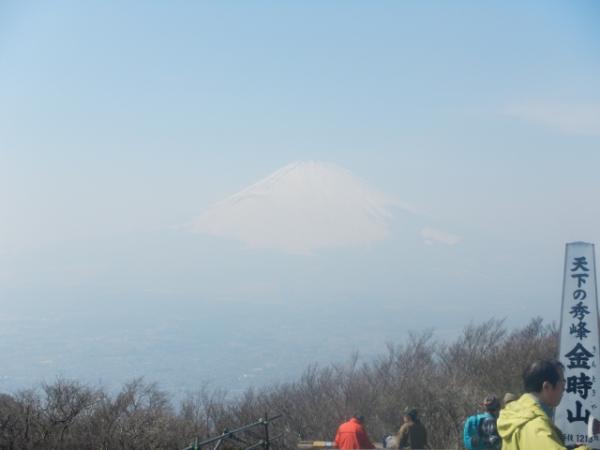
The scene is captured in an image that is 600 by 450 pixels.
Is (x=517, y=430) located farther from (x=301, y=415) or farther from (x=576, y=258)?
(x=301, y=415)

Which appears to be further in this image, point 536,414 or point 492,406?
point 492,406

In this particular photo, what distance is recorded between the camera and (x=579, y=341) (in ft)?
25.3

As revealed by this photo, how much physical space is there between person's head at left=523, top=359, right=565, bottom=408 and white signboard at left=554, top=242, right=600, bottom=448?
176 inches

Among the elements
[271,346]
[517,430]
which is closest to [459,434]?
[517,430]

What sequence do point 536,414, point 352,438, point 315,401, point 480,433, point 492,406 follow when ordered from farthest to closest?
point 315,401
point 352,438
point 492,406
point 480,433
point 536,414

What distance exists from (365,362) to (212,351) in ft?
305

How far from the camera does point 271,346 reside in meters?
124

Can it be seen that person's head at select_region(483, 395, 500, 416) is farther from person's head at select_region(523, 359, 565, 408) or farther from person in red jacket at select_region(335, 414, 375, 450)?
person's head at select_region(523, 359, 565, 408)

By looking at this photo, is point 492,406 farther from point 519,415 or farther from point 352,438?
point 519,415

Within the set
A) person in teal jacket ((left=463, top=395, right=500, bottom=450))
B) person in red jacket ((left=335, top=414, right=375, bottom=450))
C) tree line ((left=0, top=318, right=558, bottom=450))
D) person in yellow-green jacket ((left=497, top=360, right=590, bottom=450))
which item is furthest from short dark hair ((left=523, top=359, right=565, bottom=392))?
tree line ((left=0, top=318, right=558, bottom=450))

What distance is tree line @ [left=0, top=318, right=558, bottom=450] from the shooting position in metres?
16.2

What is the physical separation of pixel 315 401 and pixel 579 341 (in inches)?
781

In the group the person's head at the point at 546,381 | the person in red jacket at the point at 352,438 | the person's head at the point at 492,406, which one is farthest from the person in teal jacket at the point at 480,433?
the person's head at the point at 546,381

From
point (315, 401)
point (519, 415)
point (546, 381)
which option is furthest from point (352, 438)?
point (315, 401)
